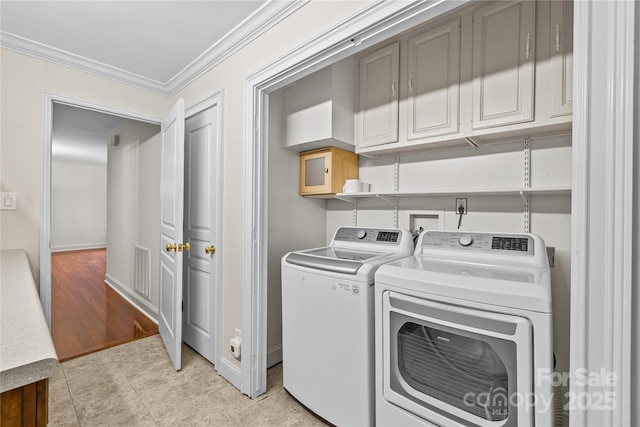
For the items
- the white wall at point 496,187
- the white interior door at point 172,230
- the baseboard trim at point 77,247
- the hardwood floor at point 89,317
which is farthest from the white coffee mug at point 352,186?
the baseboard trim at point 77,247

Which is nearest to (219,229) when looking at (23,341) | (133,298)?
(23,341)

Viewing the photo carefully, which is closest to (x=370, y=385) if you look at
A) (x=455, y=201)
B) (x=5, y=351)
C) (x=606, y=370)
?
(x=606, y=370)

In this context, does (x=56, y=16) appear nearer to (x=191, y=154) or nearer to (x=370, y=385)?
(x=191, y=154)

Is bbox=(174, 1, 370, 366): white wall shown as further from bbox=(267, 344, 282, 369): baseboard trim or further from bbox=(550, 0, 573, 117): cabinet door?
bbox=(550, 0, 573, 117): cabinet door

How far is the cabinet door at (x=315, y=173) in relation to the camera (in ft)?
7.23

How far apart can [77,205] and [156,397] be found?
297 inches

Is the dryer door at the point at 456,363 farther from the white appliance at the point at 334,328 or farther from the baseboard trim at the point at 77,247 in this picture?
the baseboard trim at the point at 77,247

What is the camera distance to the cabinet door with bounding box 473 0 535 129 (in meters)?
1.48

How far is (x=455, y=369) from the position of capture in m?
1.21

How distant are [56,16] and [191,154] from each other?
1.13 meters

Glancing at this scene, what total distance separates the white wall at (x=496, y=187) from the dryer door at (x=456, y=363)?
75 centimetres

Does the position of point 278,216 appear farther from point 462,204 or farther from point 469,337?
point 469,337

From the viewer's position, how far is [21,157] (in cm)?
210

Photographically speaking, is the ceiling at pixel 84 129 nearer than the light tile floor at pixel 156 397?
No
